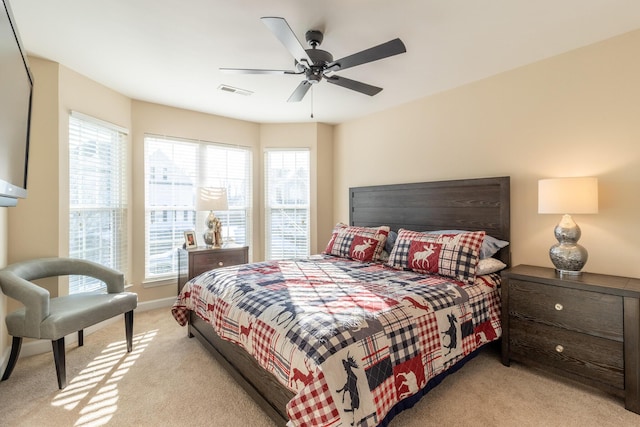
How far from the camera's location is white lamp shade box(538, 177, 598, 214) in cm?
215

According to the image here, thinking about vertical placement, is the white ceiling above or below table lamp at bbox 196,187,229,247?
above

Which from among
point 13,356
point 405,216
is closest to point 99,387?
point 13,356

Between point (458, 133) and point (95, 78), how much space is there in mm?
3882

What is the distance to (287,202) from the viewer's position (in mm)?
4656

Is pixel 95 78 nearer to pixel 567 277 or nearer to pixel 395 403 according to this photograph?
pixel 395 403

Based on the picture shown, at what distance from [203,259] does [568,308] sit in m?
3.54

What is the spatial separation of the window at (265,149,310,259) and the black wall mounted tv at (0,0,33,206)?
2.96m

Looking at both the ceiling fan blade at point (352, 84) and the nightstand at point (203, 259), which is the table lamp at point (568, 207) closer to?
the ceiling fan blade at point (352, 84)

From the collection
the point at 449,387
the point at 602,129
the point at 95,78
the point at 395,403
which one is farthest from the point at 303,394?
the point at 95,78

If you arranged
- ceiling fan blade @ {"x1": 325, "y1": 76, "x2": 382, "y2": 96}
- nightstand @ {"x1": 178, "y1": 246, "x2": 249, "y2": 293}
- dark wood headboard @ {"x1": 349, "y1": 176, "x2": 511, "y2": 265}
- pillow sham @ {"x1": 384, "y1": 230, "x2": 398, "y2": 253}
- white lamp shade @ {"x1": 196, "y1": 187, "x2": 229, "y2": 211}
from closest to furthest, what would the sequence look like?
ceiling fan blade @ {"x1": 325, "y1": 76, "x2": 382, "y2": 96}
dark wood headboard @ {"x1": 349, "y1": 176, "x2": 511, "y2": 265}
pillow sham @ {"x1": 384, "y1": 230, "x2": 398, "y2": 253}
nightstand @ {"x1": 178, "y1": 246, "x2": 249, "y2": 293}
white lamp shade @ {"x1": 196, "y1": 187, "x2": 229, "y2": 211}

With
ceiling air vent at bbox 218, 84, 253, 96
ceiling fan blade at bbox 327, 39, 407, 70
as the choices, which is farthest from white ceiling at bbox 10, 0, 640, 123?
ceiling fan blade at bbox 327, 39, 407, 70

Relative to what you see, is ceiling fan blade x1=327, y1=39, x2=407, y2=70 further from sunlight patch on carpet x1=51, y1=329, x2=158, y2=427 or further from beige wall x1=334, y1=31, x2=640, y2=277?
sunlight patch on carpet x1=51, y1=329, x2=158, y2=427

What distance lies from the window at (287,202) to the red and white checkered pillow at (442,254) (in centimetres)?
203

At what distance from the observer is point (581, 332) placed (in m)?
2.04
